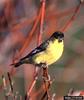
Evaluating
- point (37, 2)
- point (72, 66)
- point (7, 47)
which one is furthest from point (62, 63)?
point (7, 47)

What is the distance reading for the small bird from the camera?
3.79m

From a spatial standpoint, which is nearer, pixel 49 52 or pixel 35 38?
pixel 35 38

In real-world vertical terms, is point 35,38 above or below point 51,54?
above

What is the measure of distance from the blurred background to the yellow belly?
9cm

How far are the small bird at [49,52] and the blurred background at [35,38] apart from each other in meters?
0.06

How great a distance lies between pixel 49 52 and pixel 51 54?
8 centimetres

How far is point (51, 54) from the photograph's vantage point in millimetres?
3863

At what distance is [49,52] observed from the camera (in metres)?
3.94

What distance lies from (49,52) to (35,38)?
161 millimetres

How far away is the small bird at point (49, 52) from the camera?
3787 millimetres

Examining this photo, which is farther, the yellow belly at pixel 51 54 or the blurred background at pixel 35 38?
the yellow belly at pixel 51 54

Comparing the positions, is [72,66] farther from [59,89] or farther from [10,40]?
[10,40]

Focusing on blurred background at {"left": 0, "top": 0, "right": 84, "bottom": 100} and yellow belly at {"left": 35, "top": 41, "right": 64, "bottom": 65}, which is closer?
blurred background at {"left": 0, "top": 0, "right": 84, "bottom": 100}

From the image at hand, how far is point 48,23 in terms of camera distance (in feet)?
12.1
